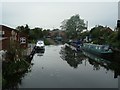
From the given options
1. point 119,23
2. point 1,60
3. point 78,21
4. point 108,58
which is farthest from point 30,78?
point 78,21

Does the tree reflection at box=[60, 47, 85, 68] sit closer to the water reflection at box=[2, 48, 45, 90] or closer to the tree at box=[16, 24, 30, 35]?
the water reflection at box=[2, 48, 45, 90]

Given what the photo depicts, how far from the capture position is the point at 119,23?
26.8m

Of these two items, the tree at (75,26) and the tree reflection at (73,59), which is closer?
the tree reflection at (73,59)

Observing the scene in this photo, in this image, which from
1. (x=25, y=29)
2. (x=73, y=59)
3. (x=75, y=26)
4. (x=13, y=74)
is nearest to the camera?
(x=13, y=74)

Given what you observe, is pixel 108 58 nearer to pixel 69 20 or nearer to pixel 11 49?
pixel 11 49

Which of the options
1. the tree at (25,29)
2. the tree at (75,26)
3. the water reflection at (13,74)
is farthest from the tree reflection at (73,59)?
the tree at (75,26)

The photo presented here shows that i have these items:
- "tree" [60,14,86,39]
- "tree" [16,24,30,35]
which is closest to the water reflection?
"tree" [16,24,30,35]

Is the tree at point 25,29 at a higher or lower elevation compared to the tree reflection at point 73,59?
higher

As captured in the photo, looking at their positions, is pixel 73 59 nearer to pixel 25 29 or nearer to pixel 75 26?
pixel 25 29

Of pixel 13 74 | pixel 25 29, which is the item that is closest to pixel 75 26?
pixel 25 29

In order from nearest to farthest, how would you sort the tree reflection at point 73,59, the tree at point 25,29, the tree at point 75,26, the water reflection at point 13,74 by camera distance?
the water reflection at point 13,74, the tree reflection at point 73,59, the tree at point 25,29, the tree at point 75,26

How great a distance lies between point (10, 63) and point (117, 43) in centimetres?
1516

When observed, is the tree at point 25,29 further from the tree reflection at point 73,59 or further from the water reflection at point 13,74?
the water reflection at point 13,74

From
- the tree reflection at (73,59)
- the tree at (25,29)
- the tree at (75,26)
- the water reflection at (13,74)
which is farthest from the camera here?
the tree at (75,26)
